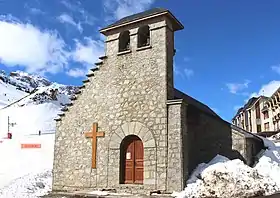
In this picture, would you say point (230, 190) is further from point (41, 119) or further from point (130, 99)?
point (41, 119)

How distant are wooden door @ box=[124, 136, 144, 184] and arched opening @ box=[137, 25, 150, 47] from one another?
4.16 meters

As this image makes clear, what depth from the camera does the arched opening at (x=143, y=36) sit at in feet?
45.9

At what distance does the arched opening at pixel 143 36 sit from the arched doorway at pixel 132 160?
13.5 feet

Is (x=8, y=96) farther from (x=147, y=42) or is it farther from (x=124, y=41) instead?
(x=147, y=42)

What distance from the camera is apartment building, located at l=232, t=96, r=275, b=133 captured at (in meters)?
54.5

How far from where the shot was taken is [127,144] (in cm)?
1330

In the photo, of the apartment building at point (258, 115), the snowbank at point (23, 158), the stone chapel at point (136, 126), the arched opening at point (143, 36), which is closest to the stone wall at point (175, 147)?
the stone chapel at point (136, 126)

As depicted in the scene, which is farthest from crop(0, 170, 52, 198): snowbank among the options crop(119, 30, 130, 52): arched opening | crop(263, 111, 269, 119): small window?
crop(263, 111, 269, 119): small window

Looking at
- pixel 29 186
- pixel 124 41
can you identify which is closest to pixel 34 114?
pixel 29 186

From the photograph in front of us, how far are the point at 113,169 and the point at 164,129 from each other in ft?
9.18

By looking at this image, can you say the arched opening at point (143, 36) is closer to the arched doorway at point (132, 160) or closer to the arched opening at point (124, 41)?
the arched opening at point (124, 41)

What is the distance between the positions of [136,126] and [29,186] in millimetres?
5977

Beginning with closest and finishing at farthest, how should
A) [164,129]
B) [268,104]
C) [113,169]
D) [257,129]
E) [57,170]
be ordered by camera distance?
[164,129] < [113,169] < [57,170] < [268,104] < [257,129]

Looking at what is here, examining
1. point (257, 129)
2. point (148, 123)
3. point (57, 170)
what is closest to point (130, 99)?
point (148, 123)
